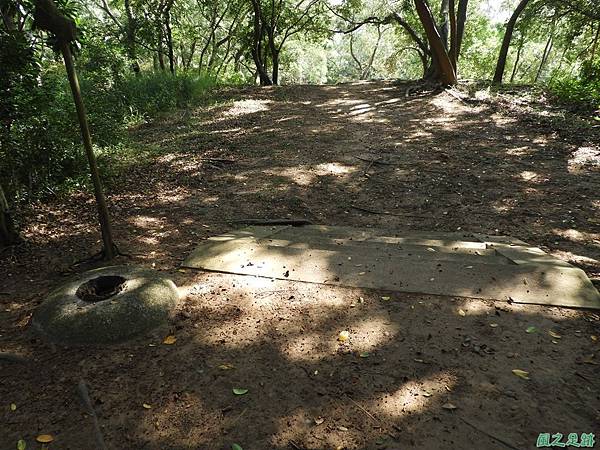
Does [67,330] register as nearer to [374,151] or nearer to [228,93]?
[374,151]

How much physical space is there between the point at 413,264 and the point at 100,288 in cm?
287

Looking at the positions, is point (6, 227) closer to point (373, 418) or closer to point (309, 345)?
point (309, 345)

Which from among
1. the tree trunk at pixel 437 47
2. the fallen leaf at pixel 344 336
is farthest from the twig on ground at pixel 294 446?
the tree trunk at pixel 437 47

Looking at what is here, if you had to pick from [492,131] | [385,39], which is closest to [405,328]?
[492,131]

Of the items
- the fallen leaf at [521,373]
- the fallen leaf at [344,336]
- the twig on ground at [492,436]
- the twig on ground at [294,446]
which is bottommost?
the twig on ground at [294,446]

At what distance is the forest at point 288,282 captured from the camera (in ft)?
7.52

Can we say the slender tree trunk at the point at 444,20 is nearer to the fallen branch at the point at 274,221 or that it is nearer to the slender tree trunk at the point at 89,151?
the fallen branch at the point at 274,221

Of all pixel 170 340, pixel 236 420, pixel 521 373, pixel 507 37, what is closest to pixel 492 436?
pixel 521 373

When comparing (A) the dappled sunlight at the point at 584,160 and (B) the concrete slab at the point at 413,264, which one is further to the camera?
(A) the dappled sunlight at the point at 584,160

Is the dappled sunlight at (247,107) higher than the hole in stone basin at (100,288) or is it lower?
higher

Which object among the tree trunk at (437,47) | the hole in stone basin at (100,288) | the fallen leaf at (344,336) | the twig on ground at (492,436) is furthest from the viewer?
the tree trunk at (437,47)

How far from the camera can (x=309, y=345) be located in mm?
2867

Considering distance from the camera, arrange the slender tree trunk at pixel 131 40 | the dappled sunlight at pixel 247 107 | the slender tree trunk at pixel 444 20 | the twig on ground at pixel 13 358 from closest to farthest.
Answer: the twig on ground at pixel 13 358 → the dappled sunlight at pixel 247 107 → the slender tree trunk at pixel 131 40 → the slender tree trunk at pixel 444 20

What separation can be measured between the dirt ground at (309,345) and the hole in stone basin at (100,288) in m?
0.44
